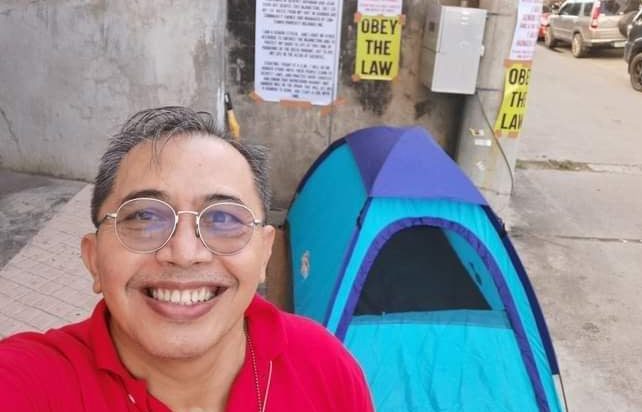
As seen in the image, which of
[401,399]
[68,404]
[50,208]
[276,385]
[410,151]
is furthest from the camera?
[50,208]

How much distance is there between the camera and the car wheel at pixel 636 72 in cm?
1154

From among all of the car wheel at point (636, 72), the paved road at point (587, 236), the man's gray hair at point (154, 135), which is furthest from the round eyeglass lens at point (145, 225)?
the car wheel at point (636, 72)

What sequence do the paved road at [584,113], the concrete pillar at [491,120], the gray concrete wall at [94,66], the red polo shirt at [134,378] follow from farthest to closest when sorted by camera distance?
the paved road at [584,113]
the gray concrete wall at [94,66]
the concrete pillar at [491,120]
the red polo shirt at [134,378]

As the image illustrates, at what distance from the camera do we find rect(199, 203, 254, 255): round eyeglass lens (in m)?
1.18

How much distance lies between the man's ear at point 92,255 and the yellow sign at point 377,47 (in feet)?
13.5

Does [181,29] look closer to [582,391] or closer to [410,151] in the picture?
[410,151]

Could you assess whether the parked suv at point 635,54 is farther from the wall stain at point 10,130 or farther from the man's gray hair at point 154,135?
the man's gray hair at point 154,135

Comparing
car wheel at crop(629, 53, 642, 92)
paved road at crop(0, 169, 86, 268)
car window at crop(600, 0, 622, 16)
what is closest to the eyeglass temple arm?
paved road at crop(0, 169, 86, 268)

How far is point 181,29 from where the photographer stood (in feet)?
16.2

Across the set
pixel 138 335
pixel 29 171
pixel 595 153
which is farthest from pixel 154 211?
pixel 595 153

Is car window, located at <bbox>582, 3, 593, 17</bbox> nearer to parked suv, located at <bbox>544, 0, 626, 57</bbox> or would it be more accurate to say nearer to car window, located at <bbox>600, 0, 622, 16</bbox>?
parked suv, located at <bbox>544, 0, 626, 57</bbox>

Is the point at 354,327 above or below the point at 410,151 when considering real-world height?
below

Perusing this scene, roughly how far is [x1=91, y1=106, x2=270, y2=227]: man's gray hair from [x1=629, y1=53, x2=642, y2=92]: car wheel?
40.2ft

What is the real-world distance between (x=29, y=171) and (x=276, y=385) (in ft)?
16.3
